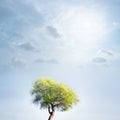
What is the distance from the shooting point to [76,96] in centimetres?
9400

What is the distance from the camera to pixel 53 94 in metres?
90.8

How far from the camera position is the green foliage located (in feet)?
299

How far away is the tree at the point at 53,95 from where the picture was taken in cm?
9106

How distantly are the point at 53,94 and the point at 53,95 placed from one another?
300 mm

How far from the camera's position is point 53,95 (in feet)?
297

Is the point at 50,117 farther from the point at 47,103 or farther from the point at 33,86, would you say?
the point at 33,86

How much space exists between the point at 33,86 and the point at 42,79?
294cm

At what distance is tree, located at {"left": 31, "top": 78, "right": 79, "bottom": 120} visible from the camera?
91.1 m

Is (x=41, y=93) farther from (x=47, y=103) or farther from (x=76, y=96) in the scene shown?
(x=76, y=96)

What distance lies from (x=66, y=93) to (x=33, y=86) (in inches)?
345

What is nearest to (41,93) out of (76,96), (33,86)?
(33,86)

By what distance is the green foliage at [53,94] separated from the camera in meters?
91.2

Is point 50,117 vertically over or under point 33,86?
under

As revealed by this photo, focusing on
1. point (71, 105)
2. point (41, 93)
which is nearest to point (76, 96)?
point (71, 105)
